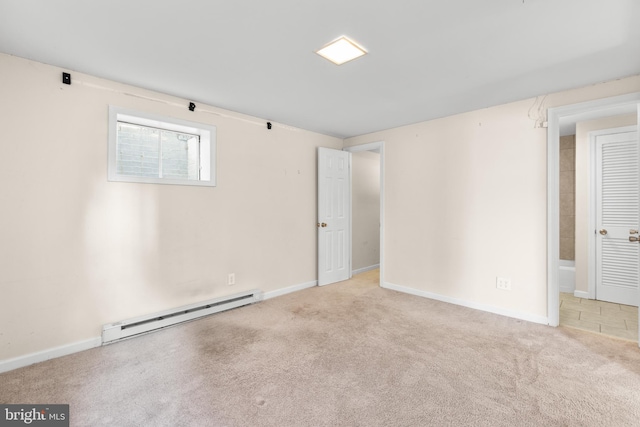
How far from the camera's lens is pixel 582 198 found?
383 centimetres

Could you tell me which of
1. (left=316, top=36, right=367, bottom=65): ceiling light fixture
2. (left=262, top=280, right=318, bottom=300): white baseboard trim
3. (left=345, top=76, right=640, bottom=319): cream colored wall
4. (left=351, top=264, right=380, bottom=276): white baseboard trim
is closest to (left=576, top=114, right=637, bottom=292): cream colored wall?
(left=345, top=76, right=640, bottom=319): cream colored wall

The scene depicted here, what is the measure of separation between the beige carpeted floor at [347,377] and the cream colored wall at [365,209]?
7.79ft

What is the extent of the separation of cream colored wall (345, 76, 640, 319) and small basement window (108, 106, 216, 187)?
2573mm

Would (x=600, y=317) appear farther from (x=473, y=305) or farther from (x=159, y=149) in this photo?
(x=159, y=149)

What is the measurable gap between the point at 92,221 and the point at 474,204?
13.1 ft

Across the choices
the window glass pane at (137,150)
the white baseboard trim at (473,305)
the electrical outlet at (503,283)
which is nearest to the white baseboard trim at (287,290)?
the white baseboard trim at (473,305)

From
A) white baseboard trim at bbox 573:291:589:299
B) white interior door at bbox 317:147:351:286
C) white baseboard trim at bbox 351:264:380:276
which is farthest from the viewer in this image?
white baseboard trim at bbox 351:264:380:276

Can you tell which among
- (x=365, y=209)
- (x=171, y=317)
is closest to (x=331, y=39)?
(x=171, y=317)

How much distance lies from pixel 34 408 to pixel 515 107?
476 cm

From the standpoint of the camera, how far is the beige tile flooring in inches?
111

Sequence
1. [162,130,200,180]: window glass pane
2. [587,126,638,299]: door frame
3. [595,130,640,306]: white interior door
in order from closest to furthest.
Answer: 1. [162,130,200,180]: window glass pane
2. [595,130,640,306]: white interior door
3. [587,126,638,299]: door frame

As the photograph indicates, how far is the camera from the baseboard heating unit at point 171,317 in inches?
100

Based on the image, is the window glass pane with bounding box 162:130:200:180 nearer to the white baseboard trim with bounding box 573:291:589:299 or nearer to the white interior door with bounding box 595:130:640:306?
the white interior door with bounding box 595:130:640:306

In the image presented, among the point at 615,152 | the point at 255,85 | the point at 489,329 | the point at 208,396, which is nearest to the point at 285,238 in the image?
the point at 255,85
